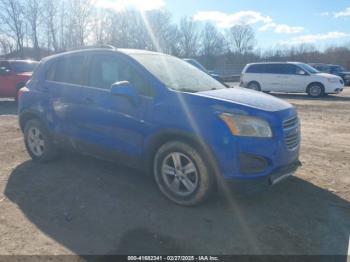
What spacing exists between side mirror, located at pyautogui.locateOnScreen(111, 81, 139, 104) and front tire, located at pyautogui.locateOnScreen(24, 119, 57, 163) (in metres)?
1.96

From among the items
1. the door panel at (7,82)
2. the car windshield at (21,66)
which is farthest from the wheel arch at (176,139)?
the car windshield at (21,66)

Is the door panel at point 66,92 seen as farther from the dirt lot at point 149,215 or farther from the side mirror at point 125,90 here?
the side mirror at point 125,90

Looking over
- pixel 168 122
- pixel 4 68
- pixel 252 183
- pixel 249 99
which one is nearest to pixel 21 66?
pixel 4 68

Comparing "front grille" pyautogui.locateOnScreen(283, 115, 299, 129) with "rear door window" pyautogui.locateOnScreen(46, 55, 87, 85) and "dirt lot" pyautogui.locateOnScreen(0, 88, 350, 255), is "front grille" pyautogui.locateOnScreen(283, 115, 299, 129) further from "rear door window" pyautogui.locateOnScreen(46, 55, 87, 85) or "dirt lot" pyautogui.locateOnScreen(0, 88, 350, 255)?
"rear door window" pyautogui.locateOnScreen(46, 55, 87, 85)

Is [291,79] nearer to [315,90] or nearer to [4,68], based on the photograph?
[315,90]

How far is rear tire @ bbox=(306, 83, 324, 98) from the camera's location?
58.4ft

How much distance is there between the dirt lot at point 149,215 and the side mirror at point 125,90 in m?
1.27

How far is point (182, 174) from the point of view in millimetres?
4039

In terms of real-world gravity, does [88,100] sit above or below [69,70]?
below

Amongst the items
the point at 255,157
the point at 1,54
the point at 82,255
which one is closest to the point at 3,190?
the point at 82,255

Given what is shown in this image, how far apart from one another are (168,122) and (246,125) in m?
0.89

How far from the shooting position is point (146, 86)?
13.9ft

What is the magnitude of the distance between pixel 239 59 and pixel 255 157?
6231cm

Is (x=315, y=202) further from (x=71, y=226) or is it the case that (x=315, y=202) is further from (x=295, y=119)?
(x=71, y=226)
